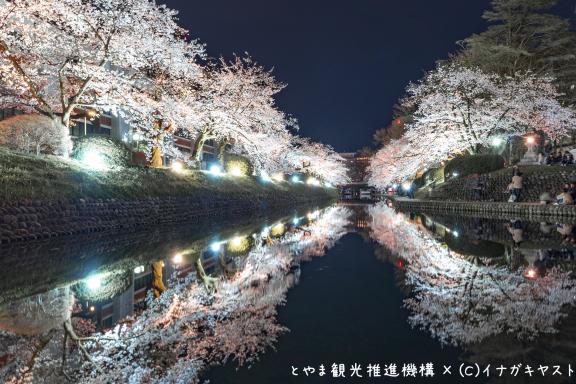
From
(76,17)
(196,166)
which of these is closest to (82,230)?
(76,17)

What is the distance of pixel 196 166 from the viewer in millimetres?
29766

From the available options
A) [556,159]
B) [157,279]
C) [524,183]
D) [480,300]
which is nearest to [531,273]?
[480,300]

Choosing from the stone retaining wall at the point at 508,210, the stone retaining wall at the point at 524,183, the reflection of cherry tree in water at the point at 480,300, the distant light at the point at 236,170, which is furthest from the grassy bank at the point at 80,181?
the stone retaining wall at the point at 524,183

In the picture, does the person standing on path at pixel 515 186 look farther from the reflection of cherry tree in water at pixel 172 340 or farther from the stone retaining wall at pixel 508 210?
the reflection of cherry tree in water at pixel 172 340

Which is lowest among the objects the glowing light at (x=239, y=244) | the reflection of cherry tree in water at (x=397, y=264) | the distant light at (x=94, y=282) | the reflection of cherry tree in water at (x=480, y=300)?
the distant light at (x=94, y=282)

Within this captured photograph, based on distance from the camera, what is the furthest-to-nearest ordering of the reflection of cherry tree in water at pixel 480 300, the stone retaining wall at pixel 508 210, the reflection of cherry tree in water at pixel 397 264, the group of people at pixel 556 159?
the group of people at pixel 556 159, the stone retaining wall at pixel 508 210, the reflection of cherry tree in water at pixel 397 264, the reflection of cherry tree in water at pixel 480 300

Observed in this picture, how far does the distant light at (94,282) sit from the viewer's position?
21.7 feet

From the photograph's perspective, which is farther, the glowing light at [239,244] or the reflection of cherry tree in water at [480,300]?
the glowing light at [239,244]

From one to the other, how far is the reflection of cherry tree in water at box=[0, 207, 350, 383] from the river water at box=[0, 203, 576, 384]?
0.02 m

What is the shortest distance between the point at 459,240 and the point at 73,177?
12.0 metres

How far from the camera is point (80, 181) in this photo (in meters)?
13.9

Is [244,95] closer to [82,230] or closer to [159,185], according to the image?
[159,185]

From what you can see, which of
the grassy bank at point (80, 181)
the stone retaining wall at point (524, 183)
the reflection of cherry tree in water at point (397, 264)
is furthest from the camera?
the stone retaining wall at point (524, 183)

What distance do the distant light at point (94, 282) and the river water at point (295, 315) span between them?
32mm
